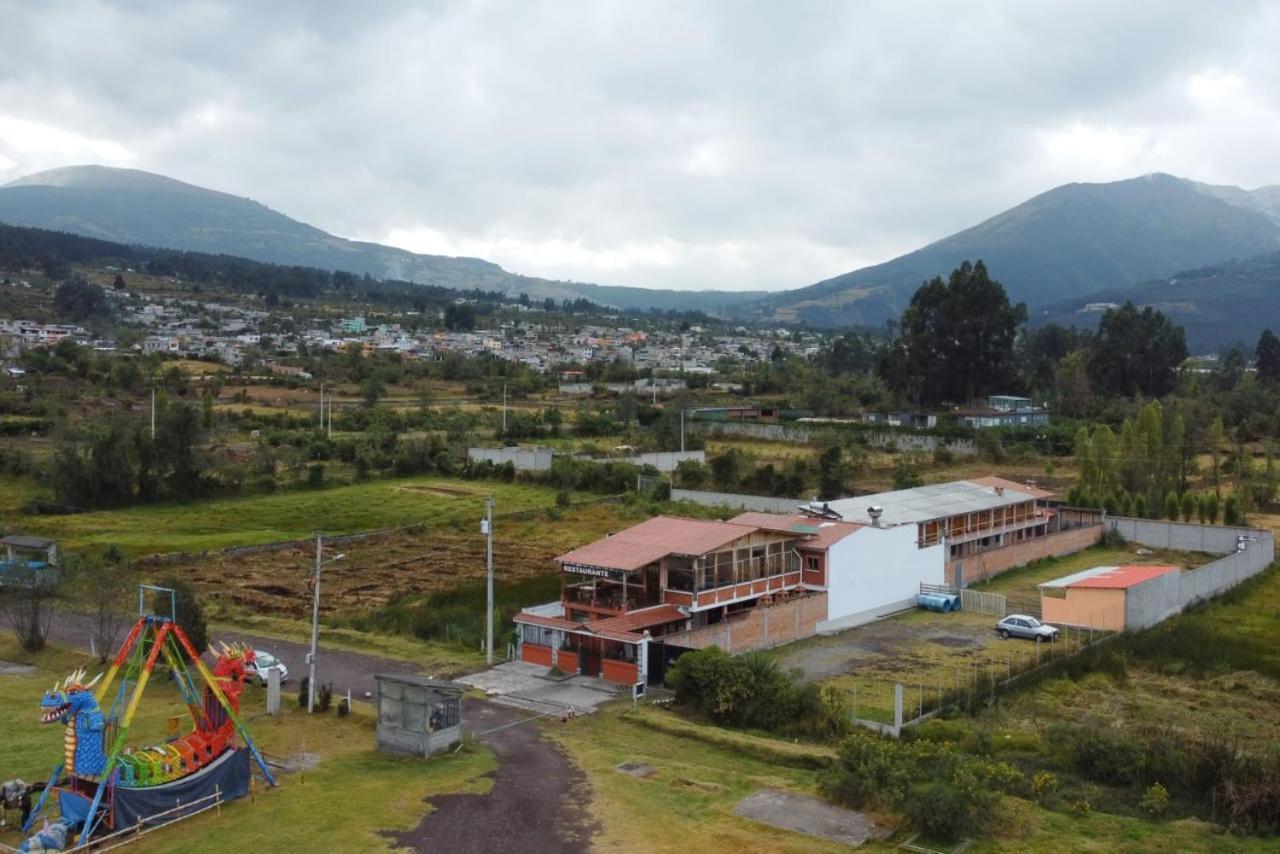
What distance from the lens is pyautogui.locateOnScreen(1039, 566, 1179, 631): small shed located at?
92.9 feet

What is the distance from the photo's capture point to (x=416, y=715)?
18844 millimetres

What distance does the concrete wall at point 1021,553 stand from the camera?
35.5 metres

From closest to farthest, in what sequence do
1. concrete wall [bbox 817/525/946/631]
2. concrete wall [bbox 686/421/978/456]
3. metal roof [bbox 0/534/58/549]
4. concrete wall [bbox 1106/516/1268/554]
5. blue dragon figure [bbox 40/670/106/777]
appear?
blue dragon figure [bbox 40/670/106/777] → concrete wall [bbox 817/525/946/631] → metal roof [bbox 0/534/58/549] → concrete wall [bbox 1106/516/1268/554] → concrete wall [bbox 686/421/978/456]

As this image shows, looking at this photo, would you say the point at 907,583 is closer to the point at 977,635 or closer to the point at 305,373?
the point at 977,635

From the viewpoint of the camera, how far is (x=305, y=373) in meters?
100

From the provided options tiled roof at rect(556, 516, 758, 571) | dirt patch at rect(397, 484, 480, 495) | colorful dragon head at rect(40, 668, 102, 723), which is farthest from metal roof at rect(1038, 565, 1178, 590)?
dirt patch at rect(397, 484, 480, 495)

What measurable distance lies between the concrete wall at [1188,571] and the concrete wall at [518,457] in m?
27.8

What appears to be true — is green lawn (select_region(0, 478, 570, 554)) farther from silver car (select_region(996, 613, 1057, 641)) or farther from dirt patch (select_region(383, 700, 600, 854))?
dirt patch (select_region(383, 700, 600, 854))

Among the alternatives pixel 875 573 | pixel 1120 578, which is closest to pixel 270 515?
pixel 875 573

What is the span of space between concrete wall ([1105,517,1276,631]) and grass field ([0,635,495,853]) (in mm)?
18666

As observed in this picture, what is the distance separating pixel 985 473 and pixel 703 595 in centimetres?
3742

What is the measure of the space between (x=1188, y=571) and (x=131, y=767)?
27.8 metres

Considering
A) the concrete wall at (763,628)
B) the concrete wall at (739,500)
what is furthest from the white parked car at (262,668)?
the concrete wall at (739,500)

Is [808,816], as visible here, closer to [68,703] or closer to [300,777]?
[300,777]
